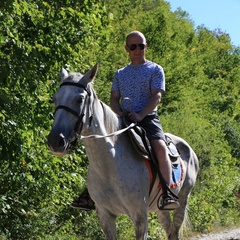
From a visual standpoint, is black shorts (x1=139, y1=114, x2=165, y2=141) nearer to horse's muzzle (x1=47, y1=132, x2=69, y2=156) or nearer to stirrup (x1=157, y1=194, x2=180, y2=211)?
stirrup (x1=157, y1=194, x2=180, y2=211)

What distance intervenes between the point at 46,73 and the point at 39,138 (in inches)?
43.2

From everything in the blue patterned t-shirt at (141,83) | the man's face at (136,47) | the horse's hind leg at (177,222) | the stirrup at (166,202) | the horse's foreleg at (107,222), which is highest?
the man's face at (136,47)

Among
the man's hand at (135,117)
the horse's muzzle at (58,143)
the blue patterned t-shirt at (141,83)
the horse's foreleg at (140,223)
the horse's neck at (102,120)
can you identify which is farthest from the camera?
the blue patterned t-shirt at (141,83)

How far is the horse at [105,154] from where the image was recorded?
682 cm

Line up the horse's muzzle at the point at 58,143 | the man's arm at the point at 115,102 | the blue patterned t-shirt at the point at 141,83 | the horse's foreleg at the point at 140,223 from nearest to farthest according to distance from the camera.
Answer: the horse's muzzle at the point at 58,143, the horse's foreleg at the point at 140,223, the blue patterned t-shirt at the point at 141,83, the man's arm at the point at 115,102

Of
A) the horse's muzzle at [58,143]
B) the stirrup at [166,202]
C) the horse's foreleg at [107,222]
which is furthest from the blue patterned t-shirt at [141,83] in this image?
the horse's muzzle at [58,143]

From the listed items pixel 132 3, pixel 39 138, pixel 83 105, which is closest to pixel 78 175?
pixel 39 138

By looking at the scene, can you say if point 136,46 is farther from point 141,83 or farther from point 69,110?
point 69,110

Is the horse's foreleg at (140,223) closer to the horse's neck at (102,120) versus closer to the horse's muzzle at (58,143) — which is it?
the horse's neck at (102,120)

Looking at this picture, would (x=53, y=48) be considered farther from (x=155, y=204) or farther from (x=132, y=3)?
(x=132, y=3)

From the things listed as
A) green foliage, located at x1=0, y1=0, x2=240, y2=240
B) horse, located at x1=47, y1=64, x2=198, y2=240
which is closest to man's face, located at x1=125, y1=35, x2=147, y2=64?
horse, located at x1=47, y1=64, x2=198, y2=240

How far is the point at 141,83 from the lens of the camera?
8070mm

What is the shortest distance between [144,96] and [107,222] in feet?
4.86

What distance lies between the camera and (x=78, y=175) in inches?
534
